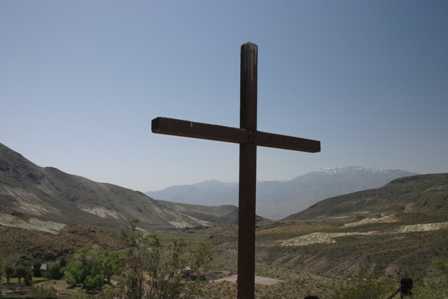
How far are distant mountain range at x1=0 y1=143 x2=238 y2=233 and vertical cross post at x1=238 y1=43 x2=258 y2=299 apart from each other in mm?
56032

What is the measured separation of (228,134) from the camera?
16.2 ft

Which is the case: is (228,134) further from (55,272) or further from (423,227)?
(423,227)

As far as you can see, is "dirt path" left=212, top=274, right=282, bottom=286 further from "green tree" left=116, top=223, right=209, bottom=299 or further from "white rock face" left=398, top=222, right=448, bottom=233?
"white rock face" left=398, top=222, right=448, bottom=233

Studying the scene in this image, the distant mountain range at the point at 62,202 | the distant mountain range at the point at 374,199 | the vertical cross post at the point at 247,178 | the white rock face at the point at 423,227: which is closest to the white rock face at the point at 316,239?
the white rock face at the point at 423,227

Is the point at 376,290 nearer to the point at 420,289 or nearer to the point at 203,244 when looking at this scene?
the point at 420,289

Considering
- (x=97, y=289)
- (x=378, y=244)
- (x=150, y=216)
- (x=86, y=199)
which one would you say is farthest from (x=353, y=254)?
(x=150, y=216)

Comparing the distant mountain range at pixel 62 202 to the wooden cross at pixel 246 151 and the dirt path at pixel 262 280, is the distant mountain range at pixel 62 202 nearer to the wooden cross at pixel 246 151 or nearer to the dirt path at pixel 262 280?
the dirt path at pixel 262 280

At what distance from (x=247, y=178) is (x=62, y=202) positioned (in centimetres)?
9785

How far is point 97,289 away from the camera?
2077 cm

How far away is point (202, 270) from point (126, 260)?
1.45 metres

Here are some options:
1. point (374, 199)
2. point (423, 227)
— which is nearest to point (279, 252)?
point (423, 227)

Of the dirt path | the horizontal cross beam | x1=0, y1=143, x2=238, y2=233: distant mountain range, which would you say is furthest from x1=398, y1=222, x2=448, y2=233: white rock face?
x1=0, y1=143, x2=238, y2=233: distant mountain range

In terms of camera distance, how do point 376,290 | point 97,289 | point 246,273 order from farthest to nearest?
point 97,289 → point 376,290 → point 246,273

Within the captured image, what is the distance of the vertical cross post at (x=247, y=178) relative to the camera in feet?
16.2
